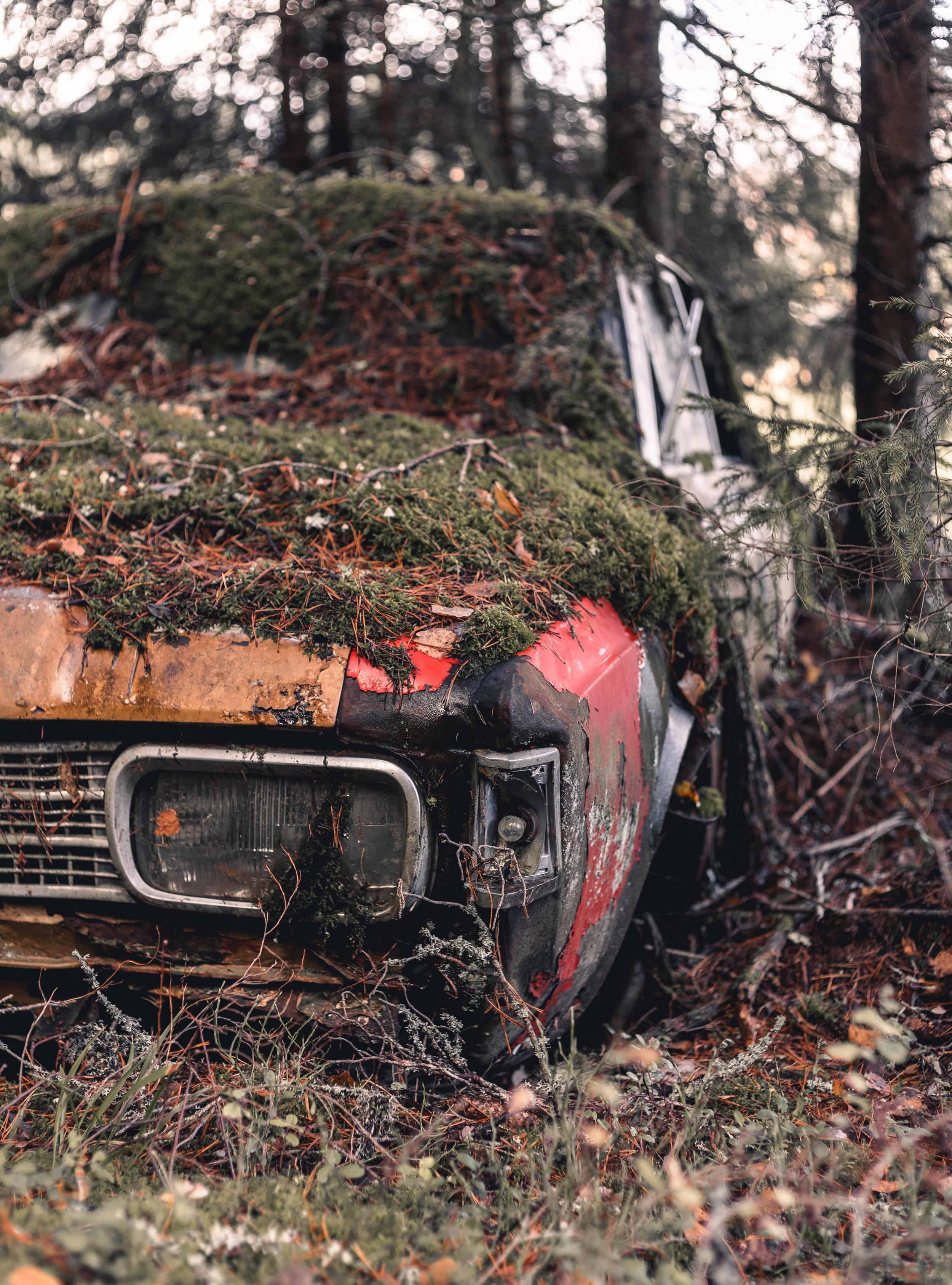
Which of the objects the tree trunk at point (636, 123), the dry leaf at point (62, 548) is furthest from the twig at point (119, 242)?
the tree trunk at point (636, 123)

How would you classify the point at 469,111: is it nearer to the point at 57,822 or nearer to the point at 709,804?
the point at 709,804

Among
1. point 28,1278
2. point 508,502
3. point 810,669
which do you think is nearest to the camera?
point 28,1278

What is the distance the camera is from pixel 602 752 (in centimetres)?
188

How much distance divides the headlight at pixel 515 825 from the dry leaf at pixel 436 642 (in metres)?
0.22

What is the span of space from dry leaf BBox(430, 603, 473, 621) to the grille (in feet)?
2.27

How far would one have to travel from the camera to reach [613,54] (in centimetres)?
661

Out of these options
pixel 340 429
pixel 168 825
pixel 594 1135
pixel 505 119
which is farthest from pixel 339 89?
pixel 594 1135

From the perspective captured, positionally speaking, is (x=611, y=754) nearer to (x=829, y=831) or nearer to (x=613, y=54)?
(x=829, y=831)

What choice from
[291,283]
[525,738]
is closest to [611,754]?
[525,738]

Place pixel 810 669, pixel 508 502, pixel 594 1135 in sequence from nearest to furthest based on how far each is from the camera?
pixel 594 1135 < pixel 508 502 < pixel 810 669

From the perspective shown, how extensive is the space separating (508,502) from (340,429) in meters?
0.81

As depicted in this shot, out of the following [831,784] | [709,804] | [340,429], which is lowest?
[831,784]

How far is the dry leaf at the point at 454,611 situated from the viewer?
6.11ft

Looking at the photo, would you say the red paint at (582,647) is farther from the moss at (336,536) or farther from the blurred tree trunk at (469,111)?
the blurred tree trunk at (469,111)
